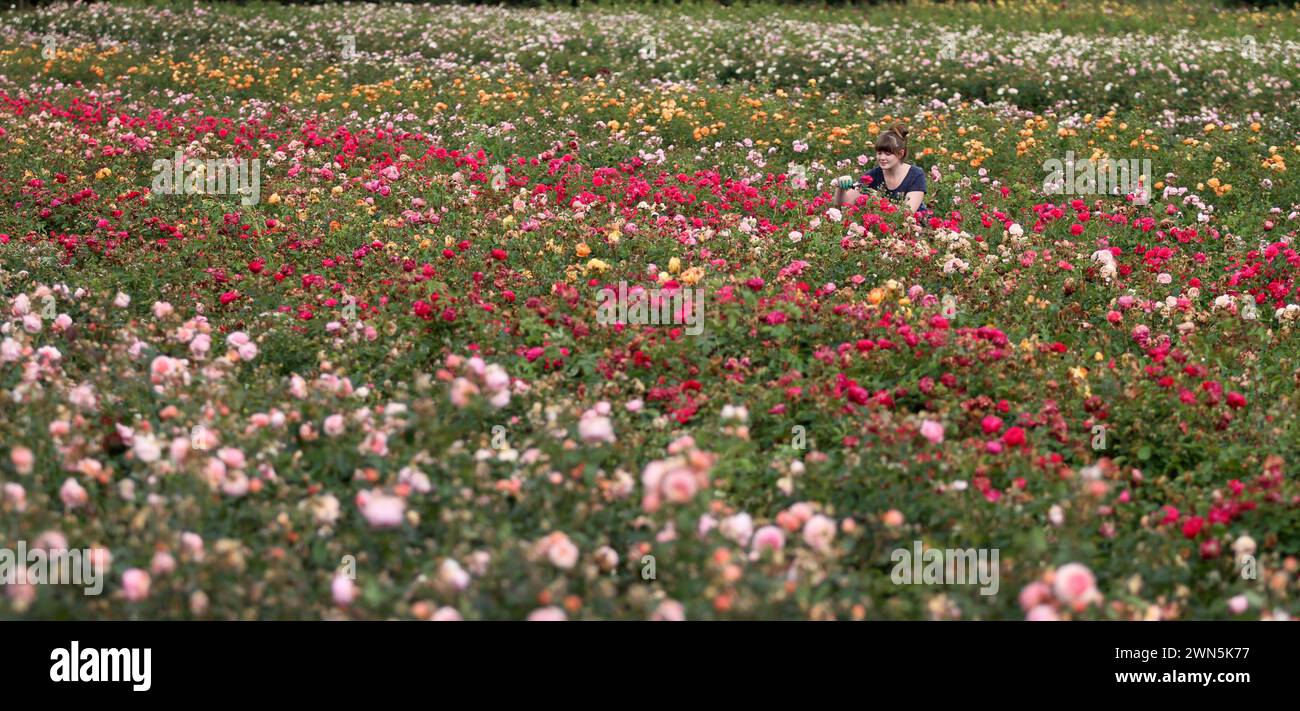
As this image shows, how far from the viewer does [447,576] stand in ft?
9.56

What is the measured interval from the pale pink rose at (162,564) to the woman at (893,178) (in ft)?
17.7

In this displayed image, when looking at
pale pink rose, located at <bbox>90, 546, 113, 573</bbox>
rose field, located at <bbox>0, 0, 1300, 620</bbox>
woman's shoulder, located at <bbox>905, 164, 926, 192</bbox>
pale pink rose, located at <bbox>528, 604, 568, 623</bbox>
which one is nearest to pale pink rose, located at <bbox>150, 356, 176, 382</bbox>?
rose field, located at <bbox>0, 0, 1300, 620</bbox>

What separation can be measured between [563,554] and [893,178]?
5576mm

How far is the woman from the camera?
25.7ft

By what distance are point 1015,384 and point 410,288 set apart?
2.79m

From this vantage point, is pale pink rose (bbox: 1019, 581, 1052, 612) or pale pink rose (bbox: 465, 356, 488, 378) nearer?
pale pink rose (bbox: 1019, 581, 1052, 612)

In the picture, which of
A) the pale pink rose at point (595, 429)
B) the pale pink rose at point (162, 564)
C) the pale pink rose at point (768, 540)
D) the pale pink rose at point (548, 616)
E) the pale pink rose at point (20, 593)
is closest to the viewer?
the pale pink rose at point (20, 593)

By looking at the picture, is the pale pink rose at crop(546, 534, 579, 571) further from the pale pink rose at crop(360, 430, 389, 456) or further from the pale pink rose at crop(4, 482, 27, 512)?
the pale pink rose at crop(4, 482, 27, 512)

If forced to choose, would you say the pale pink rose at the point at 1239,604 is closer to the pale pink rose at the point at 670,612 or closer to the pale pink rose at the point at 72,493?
the pale pink rose at the point at 670,612

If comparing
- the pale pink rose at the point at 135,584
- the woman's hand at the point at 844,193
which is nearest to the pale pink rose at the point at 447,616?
the pale pink rose at the point at 135,584

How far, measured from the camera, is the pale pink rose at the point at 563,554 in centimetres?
309

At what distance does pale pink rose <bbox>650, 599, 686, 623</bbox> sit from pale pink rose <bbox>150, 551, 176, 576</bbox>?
3.82ft

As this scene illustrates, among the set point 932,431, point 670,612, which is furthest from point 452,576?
point 932,431
